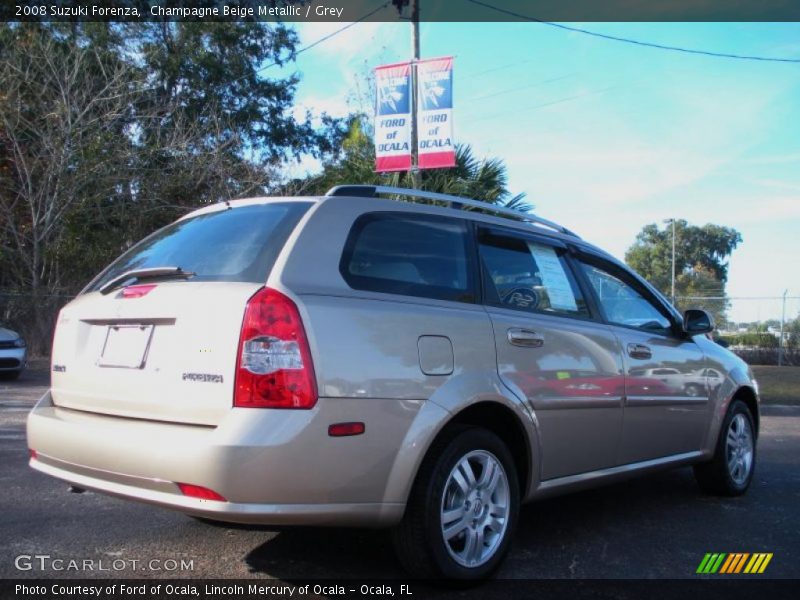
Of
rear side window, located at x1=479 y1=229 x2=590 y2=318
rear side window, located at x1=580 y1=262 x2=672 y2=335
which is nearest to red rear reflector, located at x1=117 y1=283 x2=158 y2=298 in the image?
rear side window, located at x1=479 y1=229 x2=590 y2=318

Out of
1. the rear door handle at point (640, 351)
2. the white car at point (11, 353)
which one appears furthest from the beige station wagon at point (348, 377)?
the white car at point (11, 353)

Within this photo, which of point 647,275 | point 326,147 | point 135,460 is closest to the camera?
point 135,460

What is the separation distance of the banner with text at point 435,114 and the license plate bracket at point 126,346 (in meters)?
10.1

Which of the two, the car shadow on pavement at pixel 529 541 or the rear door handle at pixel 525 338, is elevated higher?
the rear door handle at pixel 525 338

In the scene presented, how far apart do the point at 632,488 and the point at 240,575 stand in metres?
3.26

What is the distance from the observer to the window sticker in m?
4.23

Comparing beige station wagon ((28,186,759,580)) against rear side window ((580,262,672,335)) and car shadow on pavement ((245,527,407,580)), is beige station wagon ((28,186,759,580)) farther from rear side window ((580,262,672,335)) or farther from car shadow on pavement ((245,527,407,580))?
car shadow on pavement ((245,527,407,580))

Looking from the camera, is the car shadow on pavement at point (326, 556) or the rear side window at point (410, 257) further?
the car shadow on pavement at point (326, 556)

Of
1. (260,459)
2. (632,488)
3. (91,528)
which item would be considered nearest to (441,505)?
(260,459)

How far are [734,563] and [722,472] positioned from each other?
4.90ft

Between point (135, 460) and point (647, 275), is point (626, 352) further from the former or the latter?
point (647, 275)

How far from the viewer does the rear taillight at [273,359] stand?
2.84 metres

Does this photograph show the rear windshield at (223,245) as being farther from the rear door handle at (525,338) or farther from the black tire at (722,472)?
the black tire at (722,472)

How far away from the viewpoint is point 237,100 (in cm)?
2395
